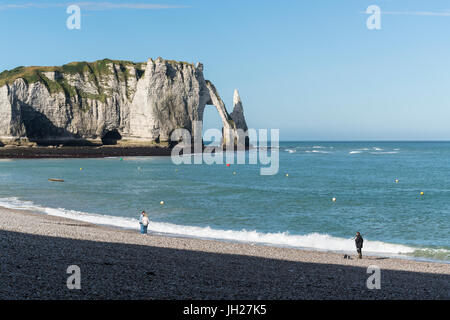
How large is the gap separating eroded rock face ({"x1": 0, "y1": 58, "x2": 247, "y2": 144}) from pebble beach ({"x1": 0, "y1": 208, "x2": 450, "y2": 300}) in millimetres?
97560

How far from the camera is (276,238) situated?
24109mm

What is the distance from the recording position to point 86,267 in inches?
499

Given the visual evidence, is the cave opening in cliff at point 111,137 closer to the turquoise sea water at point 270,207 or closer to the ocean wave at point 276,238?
the turquoise sea water at point 270,207

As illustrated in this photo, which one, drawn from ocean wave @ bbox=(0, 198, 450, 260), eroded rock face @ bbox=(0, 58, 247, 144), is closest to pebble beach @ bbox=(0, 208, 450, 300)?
ocean wave @ bbox=(0, 198, 450, 260)

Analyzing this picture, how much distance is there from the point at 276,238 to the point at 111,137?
356 feet

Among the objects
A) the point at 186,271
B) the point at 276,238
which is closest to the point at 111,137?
the point at 276,238

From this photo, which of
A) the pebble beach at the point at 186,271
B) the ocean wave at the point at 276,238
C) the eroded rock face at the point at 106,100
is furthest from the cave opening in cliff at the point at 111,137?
the pebble beach at the point at 186,271

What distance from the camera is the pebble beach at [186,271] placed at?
35.4 feet

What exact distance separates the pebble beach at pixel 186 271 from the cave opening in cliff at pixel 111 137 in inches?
4188

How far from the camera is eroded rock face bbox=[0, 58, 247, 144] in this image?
112 meters

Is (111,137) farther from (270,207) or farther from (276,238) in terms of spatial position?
(276,238)

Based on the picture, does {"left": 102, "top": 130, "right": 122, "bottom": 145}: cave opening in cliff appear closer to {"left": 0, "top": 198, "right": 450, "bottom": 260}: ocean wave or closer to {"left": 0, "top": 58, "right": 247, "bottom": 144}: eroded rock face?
{"left": 0, "top": 58, "right": 247, "bottom": 144}: eroded rock face

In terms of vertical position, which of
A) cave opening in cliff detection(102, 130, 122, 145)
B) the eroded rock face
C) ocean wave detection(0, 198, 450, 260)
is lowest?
ocean wave detection(0, 198, 450, 260)
